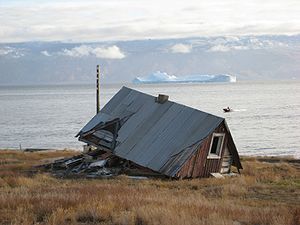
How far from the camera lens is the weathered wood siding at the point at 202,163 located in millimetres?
24109

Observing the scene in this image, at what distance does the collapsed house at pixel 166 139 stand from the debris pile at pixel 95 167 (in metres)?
0.21

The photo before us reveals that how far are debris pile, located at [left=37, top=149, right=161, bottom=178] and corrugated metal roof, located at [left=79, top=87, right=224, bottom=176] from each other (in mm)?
552

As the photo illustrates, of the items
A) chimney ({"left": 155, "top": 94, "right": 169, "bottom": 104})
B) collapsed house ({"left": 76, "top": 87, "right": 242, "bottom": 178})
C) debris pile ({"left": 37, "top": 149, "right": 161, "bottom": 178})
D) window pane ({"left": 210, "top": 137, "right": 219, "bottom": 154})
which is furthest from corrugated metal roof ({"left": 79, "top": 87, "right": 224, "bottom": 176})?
window pane ({"left": 210, "top": 137, "right": 219, "bottom": 154})

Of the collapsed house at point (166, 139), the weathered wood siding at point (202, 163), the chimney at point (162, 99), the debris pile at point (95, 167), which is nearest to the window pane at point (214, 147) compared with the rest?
the collapsed house at point (166, 139)

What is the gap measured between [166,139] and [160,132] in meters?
0.82

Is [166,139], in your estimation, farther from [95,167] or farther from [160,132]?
[95,167]

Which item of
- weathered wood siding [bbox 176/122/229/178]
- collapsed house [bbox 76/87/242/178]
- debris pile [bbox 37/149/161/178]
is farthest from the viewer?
debris pile [bbox 37/149/161/178]

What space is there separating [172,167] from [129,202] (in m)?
10.5

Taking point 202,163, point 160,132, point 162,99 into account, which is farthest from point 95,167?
point 202,163

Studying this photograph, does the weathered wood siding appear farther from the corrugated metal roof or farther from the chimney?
the chimney

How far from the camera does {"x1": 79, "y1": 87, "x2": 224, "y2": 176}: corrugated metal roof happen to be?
79.8ft

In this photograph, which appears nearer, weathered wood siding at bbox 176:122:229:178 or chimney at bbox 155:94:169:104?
weathered wood siding at bbox 176:122:229:178

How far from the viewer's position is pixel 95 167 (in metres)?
26.7

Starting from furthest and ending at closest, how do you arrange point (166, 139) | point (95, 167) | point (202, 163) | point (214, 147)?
1. point (95, 167)
2. point (214, 147)
3. point (166, 139)
4. point (202, 163)
